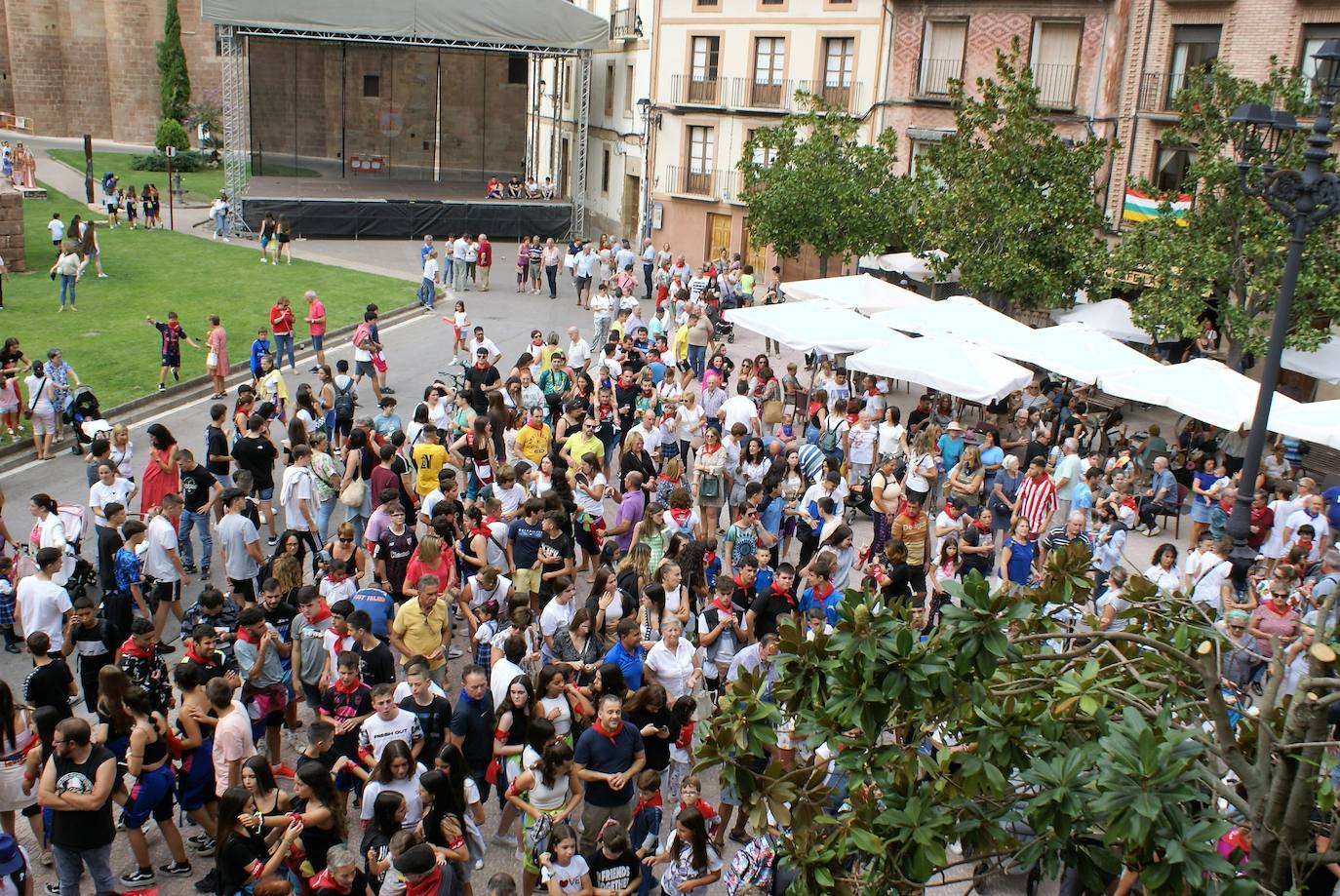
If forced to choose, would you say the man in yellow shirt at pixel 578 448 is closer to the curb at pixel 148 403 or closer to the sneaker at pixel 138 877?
the sneaker at pixel 138 877

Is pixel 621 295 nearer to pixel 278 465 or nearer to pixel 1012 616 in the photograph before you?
pixel 278 465

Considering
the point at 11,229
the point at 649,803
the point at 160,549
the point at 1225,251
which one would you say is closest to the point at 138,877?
the point at 649,803

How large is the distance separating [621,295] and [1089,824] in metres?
21.9

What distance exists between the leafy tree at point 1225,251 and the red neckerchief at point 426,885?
16.4 m

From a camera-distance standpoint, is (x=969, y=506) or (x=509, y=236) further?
(x=509, y=236)

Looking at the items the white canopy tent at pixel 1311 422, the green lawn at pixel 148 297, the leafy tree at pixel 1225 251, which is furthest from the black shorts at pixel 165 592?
the leafy tree at pixel 1225 251

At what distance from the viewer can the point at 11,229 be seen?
27891mm

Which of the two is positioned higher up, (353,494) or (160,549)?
(353,494)

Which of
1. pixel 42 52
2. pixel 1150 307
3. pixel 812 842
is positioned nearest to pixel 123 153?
pixel 42 52

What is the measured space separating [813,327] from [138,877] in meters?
12.9

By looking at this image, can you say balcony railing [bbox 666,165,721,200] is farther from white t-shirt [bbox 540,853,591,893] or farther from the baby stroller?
white t-shirt [bbox 540,853,591,893]

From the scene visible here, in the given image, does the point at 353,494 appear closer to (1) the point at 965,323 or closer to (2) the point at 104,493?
(2) the point at 104,493

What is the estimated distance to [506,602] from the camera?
9.74 m

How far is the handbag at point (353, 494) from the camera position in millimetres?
12000
